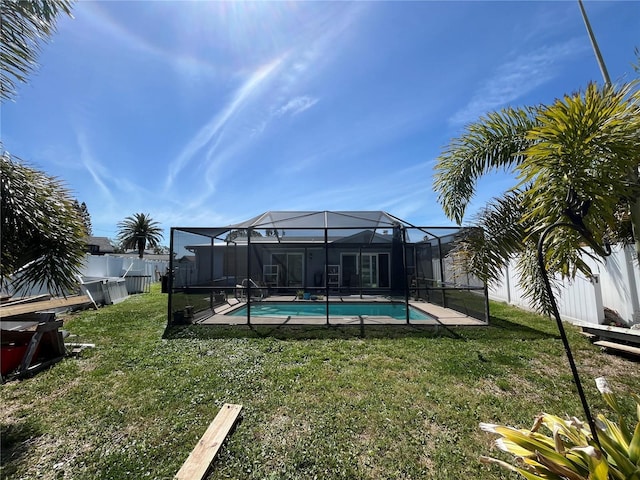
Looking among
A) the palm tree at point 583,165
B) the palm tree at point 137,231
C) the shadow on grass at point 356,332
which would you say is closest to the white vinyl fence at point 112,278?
the shadow on grass at point 356,332

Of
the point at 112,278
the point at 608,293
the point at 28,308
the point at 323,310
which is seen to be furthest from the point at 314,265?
the point at 608,293

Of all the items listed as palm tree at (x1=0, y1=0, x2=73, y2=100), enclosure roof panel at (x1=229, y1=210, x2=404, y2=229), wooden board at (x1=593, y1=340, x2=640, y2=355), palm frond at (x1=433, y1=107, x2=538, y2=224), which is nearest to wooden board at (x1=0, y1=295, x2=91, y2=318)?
palm tree at (x1=0, y1=0, x2=73, y2=100)

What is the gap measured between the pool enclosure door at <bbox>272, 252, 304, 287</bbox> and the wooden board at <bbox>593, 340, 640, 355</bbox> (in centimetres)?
1116

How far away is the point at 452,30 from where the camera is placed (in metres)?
4.11

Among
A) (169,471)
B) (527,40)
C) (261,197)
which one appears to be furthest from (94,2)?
(261,197)

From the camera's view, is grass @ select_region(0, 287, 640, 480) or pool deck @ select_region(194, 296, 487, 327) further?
pool deck @ select_region(194, 296, 487, 327)

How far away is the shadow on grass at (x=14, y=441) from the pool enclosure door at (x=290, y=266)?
37.3ft

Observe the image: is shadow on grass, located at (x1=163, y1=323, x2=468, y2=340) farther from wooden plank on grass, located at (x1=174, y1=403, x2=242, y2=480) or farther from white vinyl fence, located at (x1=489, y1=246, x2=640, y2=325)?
wooden plank on grass, located at (x1=174, y1=403, x2=242, y2=480)

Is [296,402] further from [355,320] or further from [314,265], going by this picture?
[314,265]

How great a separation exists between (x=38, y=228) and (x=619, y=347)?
322 inches

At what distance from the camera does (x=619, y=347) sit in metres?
4.40

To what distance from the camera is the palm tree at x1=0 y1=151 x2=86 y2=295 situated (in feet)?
9.82

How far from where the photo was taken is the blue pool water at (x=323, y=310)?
8422 mm

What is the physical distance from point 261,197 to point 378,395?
1320cm
